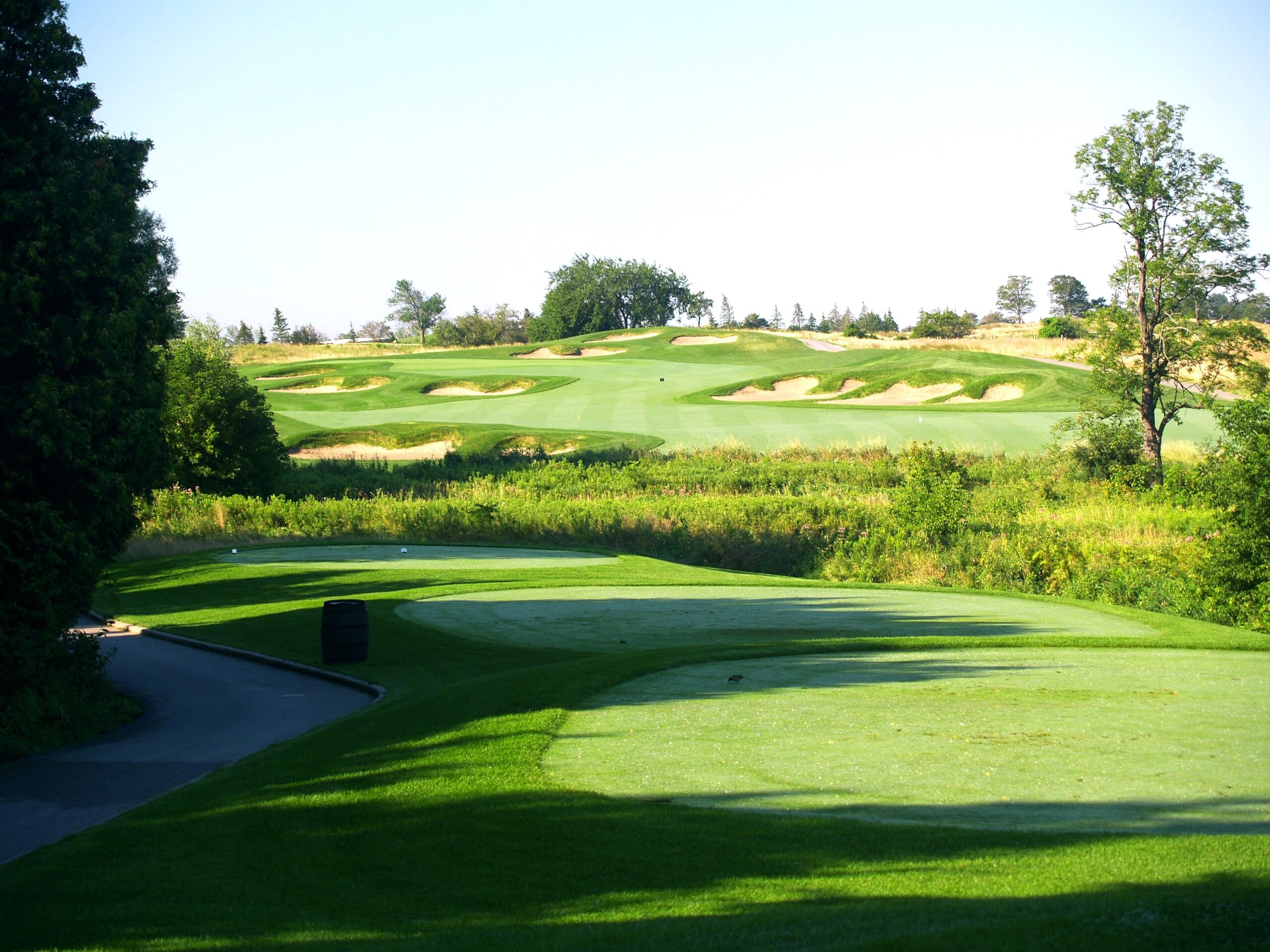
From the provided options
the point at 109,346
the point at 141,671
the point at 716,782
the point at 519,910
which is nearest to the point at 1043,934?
the point at 519,910

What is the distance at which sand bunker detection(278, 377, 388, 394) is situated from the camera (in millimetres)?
73000

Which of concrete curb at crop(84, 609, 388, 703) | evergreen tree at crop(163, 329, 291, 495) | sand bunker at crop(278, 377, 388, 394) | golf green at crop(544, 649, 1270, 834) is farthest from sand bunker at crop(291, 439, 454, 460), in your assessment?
golf green at crop(544, 649, 1270, 834)

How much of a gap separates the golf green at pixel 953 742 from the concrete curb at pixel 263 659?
12.7ft

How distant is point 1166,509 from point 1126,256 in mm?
10259

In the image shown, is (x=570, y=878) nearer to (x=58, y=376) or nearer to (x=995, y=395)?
(x=58, y=376)

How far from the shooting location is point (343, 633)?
13.9m

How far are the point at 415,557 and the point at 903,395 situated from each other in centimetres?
4124

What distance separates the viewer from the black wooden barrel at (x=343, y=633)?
45.4ft

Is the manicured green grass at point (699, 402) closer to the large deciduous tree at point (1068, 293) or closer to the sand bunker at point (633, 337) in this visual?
the sand bunker at point (633, 337)

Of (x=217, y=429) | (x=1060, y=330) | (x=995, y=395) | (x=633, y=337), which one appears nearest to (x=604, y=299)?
(x=633, y=337)

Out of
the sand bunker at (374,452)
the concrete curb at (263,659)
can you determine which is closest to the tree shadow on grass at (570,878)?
the concrete curb at (263,659)

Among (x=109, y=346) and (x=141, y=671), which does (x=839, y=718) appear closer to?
(x=109, y=346)

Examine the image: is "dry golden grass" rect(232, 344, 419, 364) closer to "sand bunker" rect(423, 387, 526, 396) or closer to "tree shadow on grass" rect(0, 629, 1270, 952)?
"sand bunker" rect(423, 387, 526, 396)

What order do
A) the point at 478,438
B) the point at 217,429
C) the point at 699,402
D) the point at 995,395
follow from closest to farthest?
the point at 217,429 < the point at 478,438 < the point at 995,395 < the point at 699,402
